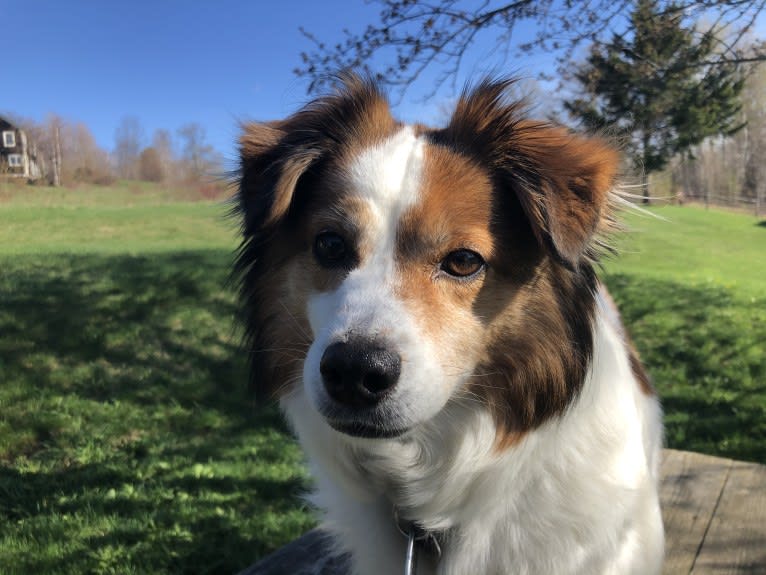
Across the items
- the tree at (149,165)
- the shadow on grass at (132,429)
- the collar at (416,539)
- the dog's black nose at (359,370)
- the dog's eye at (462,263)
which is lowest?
the shadow on grass at (132,429)

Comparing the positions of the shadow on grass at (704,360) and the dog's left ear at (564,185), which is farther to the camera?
the shadow on grass at (704,360)

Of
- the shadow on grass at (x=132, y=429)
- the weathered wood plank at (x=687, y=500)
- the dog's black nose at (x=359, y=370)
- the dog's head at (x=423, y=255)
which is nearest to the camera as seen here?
the dog's black nose at (x=359, y=370)

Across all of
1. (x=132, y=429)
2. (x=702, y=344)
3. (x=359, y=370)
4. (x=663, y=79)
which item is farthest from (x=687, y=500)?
(x=702, y=344)

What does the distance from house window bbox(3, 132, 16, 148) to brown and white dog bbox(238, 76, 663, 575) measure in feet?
19.6

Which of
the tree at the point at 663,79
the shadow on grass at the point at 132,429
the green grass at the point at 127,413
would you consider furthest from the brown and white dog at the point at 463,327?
the tree at the point at 663,79

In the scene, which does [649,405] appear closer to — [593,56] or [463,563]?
[463,563]

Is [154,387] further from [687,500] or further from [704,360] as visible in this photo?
[704,360]

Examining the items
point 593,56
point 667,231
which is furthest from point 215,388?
point 667,231

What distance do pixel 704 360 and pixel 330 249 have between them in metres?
7.17

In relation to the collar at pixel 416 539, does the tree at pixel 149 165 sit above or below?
above

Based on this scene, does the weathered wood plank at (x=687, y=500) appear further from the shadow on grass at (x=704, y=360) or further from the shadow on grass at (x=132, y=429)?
the shadow on grass at (x=704, y=360)

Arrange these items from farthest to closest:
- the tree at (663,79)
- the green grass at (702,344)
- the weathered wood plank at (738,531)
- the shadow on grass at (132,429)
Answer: the green grass at (702,344) < the tree at (663,79) < the shadow on grass at (132,429) < the weathered wood plank at (738,531)

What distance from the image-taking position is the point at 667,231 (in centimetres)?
2173

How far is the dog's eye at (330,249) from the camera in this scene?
218 centimetres
